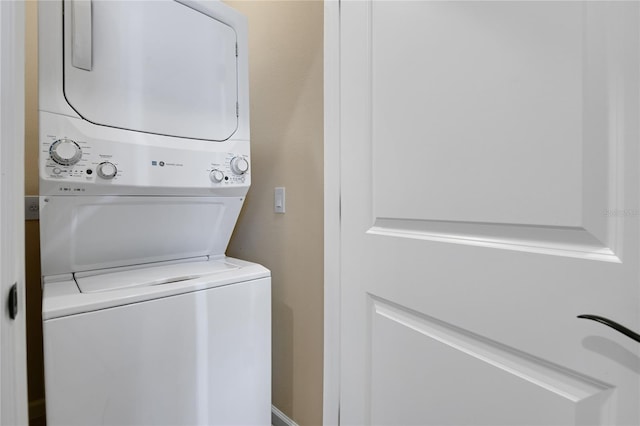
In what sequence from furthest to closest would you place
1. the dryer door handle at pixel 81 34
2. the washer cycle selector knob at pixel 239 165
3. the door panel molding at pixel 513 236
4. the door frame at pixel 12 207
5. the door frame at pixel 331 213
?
the washer cycle selector knob at pixel 239 165
the door frame at pixel 331 213
the dryer door handle at pixel 81 34
the door panel molding at pixel 513 236
the door frame at pixel 12 207

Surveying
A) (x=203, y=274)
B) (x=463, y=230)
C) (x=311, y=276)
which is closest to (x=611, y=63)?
(x=463, y=230)

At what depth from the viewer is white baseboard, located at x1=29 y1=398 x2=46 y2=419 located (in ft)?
5.31

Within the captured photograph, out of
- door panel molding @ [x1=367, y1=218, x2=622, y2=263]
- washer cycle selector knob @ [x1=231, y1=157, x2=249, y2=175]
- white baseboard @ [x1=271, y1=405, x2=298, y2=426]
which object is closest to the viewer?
door panel molding @ [x1=367, y1=218, x2=622, y2=263]

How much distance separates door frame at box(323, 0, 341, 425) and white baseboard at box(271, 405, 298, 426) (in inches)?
11.1

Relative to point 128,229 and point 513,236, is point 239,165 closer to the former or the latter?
point 128,229

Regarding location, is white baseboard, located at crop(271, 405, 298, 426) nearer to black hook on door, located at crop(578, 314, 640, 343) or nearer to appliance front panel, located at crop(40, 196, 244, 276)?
appliance front panel, located at crop(40, 196, 244, 276)

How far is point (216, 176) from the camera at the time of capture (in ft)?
4.28

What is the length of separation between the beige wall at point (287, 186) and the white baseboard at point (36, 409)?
19 mm

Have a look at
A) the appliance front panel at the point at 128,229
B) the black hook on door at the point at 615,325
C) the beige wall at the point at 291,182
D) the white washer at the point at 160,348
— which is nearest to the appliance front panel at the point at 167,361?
the white washer at the point at 160,348

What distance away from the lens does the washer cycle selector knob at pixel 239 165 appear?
1367 mm

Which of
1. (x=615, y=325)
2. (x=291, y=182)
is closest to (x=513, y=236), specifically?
(x=615, y=325)

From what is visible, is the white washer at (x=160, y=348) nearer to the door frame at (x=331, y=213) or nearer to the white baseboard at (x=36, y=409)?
the door frame at (x=331, y=213)

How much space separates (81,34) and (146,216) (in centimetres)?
62

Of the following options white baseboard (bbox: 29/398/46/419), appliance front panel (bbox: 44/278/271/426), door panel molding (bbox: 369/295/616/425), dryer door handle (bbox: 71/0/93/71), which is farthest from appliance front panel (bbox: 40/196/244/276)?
white baseboard (bbox: 29/398/46/419)
